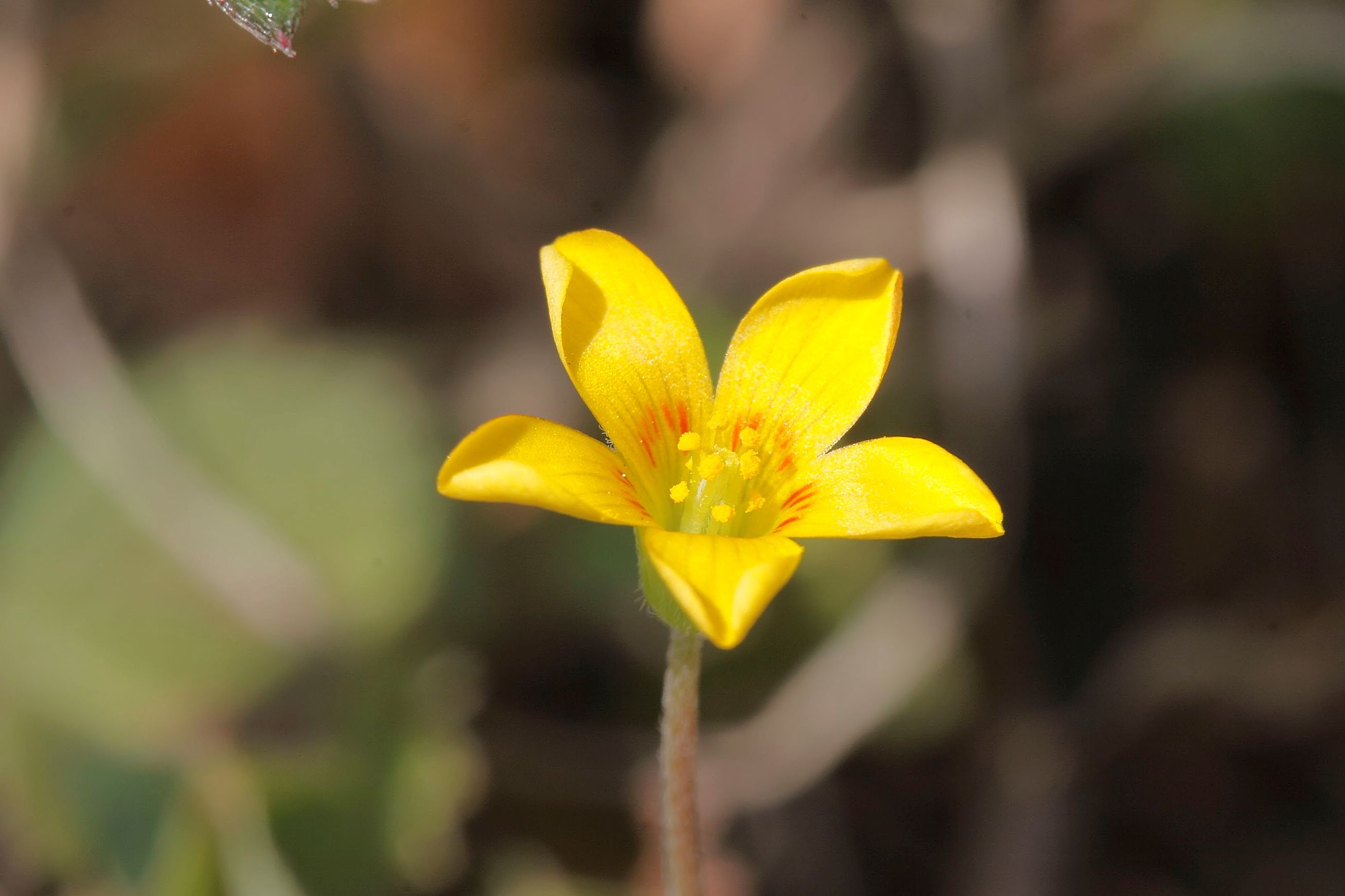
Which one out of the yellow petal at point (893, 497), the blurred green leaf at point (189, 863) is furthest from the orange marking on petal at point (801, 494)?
the blurred green leaf at point (189, 863)

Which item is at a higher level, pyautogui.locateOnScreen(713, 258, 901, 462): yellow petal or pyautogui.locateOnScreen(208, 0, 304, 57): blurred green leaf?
pyautogui.locateOnScreen(208, 0, 304, 57): blurred green leaf

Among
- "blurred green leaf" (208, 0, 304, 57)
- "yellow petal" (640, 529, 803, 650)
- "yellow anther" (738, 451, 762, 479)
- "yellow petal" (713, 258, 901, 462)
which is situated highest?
"blurred green leaf" (208, 0, 304, 57)

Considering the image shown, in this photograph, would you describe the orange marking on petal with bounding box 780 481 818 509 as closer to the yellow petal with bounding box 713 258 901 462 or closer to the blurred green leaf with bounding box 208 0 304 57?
the yellow petal with bounding box 713 258 901 462

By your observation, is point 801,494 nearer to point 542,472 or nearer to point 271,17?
point 542,472

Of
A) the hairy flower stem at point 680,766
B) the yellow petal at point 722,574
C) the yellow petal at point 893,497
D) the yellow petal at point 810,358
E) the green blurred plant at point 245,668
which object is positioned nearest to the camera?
the yellow petal at point 722,574

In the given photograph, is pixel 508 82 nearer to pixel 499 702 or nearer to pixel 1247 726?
pixel 499 702

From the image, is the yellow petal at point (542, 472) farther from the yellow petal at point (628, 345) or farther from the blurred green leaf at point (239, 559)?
the blurred green leaf at point (239, 559)

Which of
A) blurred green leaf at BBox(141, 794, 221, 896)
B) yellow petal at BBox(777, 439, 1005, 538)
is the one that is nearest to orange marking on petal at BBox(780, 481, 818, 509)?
yellow petal at BBox(777, 439, 1005, 538)
